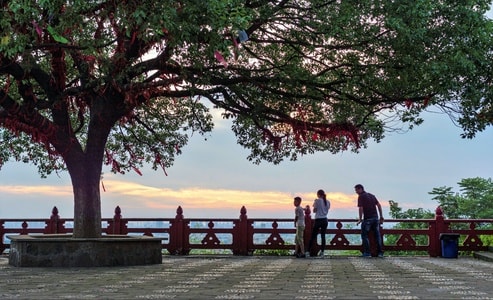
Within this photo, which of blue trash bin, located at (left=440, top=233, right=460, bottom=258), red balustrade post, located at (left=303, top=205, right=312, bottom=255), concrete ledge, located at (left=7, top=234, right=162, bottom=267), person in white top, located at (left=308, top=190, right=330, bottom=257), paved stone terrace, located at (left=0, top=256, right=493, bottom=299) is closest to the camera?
paved stone terrace, located at (left=0, top=256, right=493, bottom=299)

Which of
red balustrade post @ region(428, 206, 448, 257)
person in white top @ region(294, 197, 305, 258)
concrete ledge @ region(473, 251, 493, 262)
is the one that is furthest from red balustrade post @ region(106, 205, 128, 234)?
concrete ledge @ region(473, 251, 493, 262)

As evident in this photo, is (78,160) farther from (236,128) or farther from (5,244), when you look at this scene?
(5,244)

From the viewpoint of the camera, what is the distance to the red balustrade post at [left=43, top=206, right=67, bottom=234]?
21594 millimetres

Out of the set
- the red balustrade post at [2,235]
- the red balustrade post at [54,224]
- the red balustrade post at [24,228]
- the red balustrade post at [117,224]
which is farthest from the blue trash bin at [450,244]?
the red balustrade post at [2,235]

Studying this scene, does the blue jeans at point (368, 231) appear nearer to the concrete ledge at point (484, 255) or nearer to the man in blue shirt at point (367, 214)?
the man in blue shirt at point (367, 214)

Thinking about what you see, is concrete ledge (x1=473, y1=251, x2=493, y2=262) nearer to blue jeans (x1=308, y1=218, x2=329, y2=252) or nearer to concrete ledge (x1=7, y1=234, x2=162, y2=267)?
blue jeans (x1=308, y1=218, x2=329, y2=252)

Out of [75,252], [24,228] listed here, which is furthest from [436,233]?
[24,228]

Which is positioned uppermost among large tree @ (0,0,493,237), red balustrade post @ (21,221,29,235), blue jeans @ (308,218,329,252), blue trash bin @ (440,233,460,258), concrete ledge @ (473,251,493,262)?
large tree @ (0,0,493,237)

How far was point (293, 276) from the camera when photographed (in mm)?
11977

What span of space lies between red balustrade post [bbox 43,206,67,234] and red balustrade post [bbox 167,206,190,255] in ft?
13.0

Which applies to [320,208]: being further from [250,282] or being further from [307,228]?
[250,282]

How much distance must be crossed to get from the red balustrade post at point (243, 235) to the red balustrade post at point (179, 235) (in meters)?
1.52

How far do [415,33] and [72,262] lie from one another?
8711mm

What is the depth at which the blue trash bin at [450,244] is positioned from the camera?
18938 millimetres
